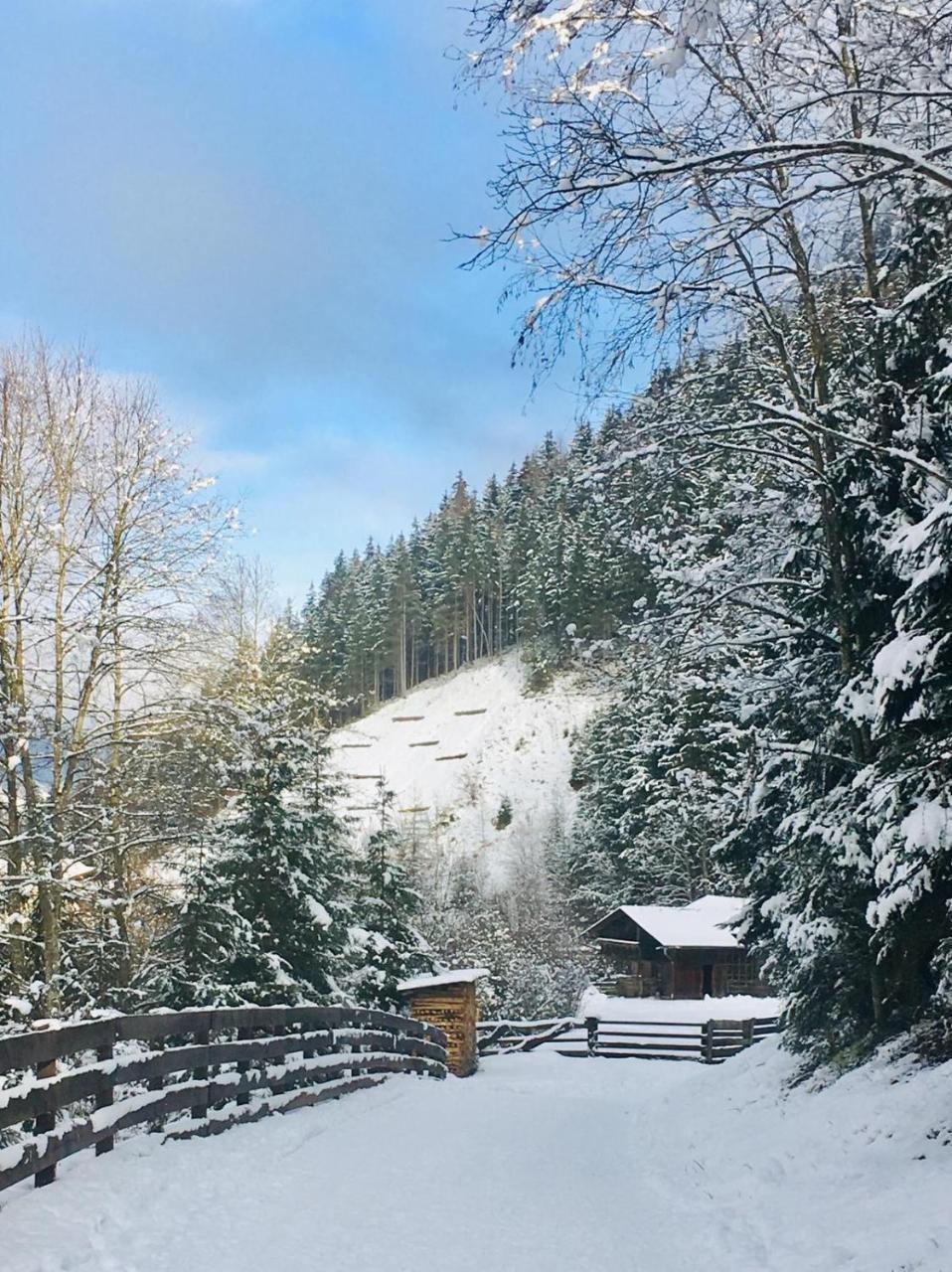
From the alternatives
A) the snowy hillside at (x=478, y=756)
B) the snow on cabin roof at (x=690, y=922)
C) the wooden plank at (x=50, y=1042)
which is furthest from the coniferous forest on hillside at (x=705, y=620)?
the snowy hillside at (x=478, y=756)

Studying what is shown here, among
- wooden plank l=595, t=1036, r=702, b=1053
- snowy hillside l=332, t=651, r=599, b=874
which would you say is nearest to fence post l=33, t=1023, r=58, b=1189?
wooden plank l=595, t=1036, r=702, b=1053

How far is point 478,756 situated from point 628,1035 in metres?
52.6

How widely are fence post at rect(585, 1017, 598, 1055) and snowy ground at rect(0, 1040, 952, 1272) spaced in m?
18.1

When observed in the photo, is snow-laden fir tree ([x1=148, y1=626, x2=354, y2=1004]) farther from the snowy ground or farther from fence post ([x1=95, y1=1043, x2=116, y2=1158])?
fence post ([x1=95, y1=1043, x2=116, y2=1158])

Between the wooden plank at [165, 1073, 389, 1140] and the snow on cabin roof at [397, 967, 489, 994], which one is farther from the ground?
the wooden plank at [165, 1073, 389, 1140]

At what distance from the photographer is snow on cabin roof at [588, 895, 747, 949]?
38.1m

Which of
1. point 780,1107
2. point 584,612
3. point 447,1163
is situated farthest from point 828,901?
point 584,612

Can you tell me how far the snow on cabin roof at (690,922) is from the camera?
38125 mm

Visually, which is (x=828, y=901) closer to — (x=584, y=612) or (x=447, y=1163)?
(x=447, y=1163)

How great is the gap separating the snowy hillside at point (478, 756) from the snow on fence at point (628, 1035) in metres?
37.4

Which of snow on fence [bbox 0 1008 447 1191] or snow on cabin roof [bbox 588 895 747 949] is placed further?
snow on cabin roof [bbox 588 895 747 949]

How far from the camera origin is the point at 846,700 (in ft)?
31.8

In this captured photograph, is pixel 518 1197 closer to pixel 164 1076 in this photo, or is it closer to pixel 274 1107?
pixel 164 1076

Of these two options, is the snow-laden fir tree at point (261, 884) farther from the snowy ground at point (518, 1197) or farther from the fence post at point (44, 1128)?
the fence post at point (44, 1128)
